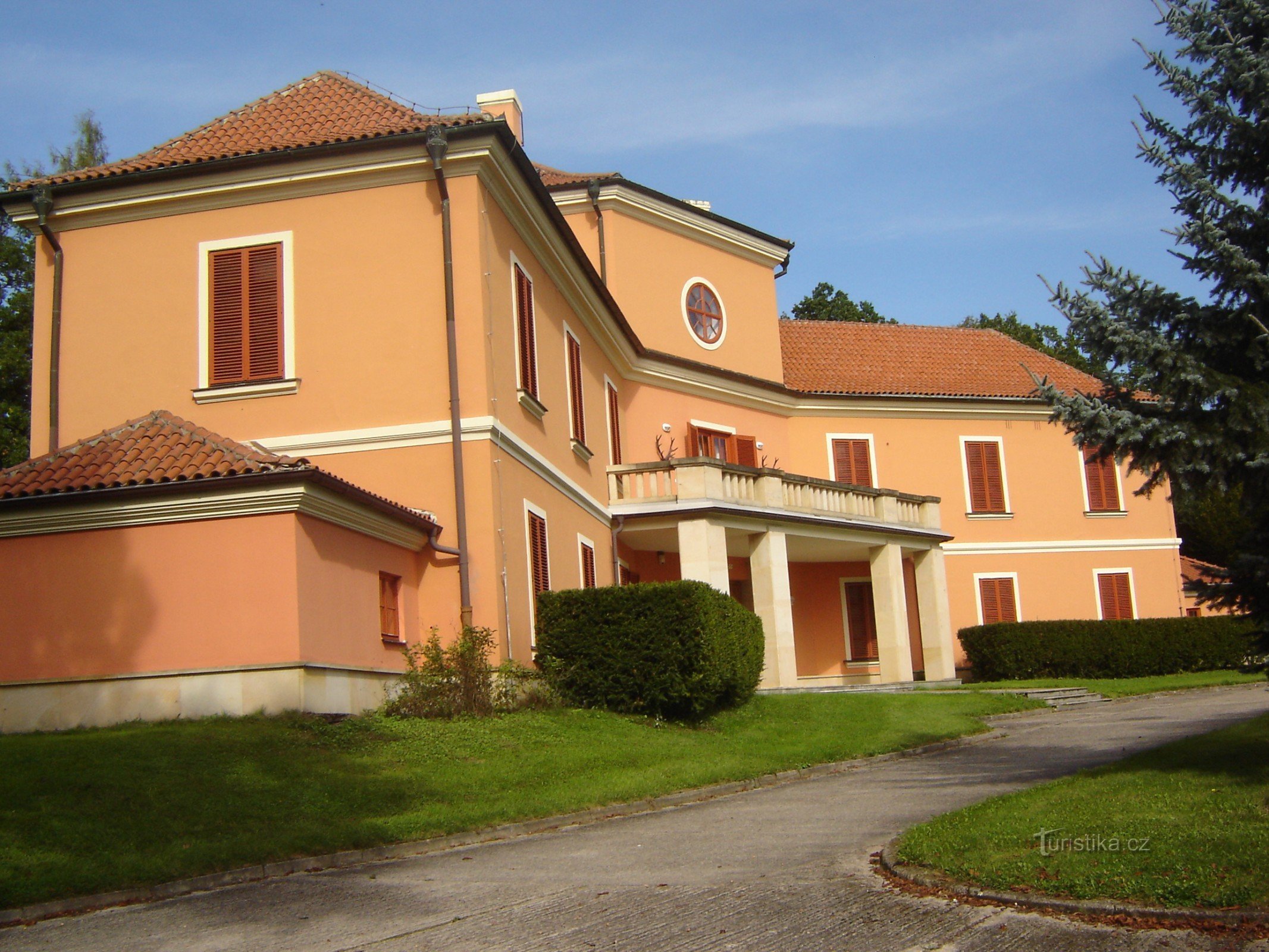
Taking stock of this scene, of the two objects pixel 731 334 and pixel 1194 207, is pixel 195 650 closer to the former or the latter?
pixel 1194 207

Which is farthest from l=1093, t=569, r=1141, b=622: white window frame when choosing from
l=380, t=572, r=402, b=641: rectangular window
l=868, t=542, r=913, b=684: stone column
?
l=380, t=572, r=402, b=641: rectangular window

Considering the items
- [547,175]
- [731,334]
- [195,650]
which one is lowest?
[195,650]

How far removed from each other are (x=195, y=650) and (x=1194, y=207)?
1024 cm

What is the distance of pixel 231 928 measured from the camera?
7.12 meters

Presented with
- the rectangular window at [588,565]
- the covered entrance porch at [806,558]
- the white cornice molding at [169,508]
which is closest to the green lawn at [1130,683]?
the covered entrance porch at [806,558]

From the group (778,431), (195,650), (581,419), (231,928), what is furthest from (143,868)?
(778,431)

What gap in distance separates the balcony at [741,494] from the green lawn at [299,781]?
301 inches

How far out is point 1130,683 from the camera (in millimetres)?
26484

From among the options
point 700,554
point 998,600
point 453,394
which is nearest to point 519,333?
point 453,394

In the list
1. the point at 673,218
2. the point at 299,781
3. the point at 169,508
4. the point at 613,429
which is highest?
the point at 673,218

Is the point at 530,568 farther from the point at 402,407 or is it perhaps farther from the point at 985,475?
the point at 985,475

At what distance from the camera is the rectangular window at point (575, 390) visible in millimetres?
21266

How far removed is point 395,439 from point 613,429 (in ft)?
28.8

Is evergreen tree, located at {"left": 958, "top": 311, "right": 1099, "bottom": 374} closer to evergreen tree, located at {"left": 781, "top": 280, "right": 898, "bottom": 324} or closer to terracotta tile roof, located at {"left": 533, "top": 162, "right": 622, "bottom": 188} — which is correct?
evergreen tree, located at {"left": 781, "top": 280, "right": 898, "bottom": 324}
